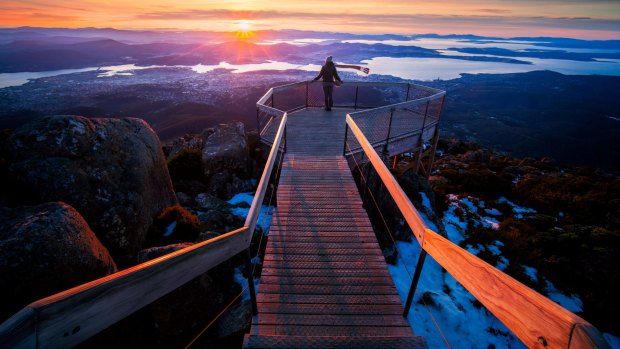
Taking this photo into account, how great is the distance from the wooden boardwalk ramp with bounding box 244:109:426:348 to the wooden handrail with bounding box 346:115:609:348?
1156 millimetres

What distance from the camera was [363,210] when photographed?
5.23 metres

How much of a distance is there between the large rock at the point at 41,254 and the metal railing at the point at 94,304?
2.29 meters

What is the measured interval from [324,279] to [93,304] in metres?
2.76

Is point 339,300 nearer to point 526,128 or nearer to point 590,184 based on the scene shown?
point 590,184

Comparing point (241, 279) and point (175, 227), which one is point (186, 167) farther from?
point (241, 279)

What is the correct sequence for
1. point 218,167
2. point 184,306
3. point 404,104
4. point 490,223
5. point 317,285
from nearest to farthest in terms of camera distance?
point 317,285
point 184,306
point 404,104
point 218,167
point 490,223

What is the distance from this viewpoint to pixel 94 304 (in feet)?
4.52

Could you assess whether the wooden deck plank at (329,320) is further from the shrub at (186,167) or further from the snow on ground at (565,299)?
the snow on ground at (565,299)

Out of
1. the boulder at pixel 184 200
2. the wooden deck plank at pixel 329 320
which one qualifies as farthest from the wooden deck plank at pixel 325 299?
the boulder at pixel 184 200

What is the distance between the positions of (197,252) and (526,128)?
150 metres

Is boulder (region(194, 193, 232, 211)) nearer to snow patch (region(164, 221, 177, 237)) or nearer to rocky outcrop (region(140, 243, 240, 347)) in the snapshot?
snow patch (region(164, 221, 177, 237))

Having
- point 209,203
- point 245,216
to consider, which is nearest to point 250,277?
point 245,216

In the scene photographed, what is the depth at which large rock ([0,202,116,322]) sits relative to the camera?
112 inches

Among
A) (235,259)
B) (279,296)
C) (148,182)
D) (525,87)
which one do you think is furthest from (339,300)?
(525,87)
